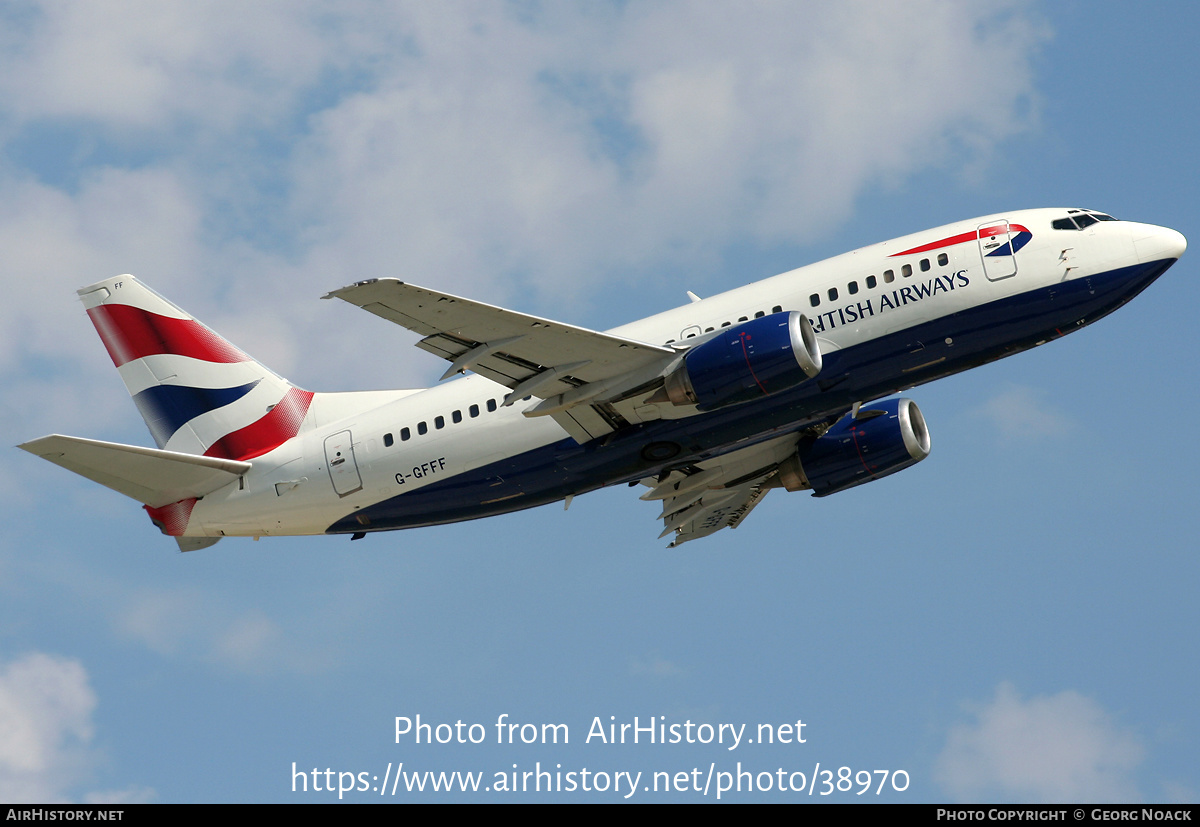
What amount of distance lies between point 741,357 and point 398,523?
1177cm

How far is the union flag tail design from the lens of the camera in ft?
124

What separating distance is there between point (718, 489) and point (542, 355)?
10625 mm

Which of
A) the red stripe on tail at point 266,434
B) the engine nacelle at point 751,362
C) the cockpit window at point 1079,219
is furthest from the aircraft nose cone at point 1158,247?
the red stripe on tail at point 266,434

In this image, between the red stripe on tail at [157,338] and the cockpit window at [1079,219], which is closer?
the cockpit window at [1079,219]

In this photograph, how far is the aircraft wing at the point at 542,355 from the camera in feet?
96.3

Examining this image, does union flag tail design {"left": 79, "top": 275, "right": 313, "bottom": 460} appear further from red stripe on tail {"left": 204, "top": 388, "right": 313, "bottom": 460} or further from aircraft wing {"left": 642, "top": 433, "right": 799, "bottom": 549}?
aircraft wing {"left": 642, "top": 433, "right": 799, "bottom": 549}

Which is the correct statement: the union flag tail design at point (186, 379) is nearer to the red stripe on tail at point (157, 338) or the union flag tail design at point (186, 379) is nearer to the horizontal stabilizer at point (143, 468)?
the red stripe on tail at point (157, 338)

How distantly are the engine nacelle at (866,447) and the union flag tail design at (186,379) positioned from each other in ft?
51.8

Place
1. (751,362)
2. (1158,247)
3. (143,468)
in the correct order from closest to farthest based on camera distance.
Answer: (751,362) < (1158,247) < (143,468)

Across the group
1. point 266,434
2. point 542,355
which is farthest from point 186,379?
point 542,355

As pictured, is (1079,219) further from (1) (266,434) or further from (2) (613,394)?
(1) (266,434)

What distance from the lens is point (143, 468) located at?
35.0m

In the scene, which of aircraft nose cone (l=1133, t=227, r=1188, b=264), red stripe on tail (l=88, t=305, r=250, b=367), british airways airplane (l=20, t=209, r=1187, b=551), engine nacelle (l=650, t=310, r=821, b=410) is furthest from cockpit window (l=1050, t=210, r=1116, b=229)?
red stripe on tail (l=88, t=305, r=250, b=367)

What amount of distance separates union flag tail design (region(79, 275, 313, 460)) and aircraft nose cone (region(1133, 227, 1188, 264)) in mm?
23727
